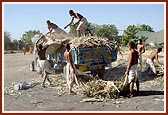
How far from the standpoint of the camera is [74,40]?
40.4 ft

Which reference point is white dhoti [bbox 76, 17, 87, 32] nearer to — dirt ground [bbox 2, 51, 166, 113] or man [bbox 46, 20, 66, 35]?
man [bbox 46, 20, 66, 35]

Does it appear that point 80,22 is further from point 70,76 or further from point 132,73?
point 132,73

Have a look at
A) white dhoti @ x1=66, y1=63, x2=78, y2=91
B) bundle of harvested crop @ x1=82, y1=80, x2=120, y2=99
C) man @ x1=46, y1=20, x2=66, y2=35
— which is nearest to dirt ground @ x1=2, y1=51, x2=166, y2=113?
bundle of harvested crop @ x1=82, y1=80, x2=120, y2=99

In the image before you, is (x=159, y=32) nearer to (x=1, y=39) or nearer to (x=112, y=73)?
(x=112, y=73)

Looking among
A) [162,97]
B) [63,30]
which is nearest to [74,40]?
[63,30]

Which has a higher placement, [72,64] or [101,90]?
[72,64]

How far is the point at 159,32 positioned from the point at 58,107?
46468mm

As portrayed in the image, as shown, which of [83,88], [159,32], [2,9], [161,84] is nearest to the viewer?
[2,9]

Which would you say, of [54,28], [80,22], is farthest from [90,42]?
[54,28]

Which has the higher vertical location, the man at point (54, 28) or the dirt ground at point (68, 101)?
the man at point (54, 28)

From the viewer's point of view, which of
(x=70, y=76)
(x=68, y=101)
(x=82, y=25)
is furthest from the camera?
(x=82, y=25)

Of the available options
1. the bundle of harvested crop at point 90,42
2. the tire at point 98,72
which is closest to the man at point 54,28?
the bundle of harvested crop at point 90,42

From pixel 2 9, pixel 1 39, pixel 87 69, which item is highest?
pixel 2 9

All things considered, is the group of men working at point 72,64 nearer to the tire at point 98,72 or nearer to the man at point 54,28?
the man at point 54,28
